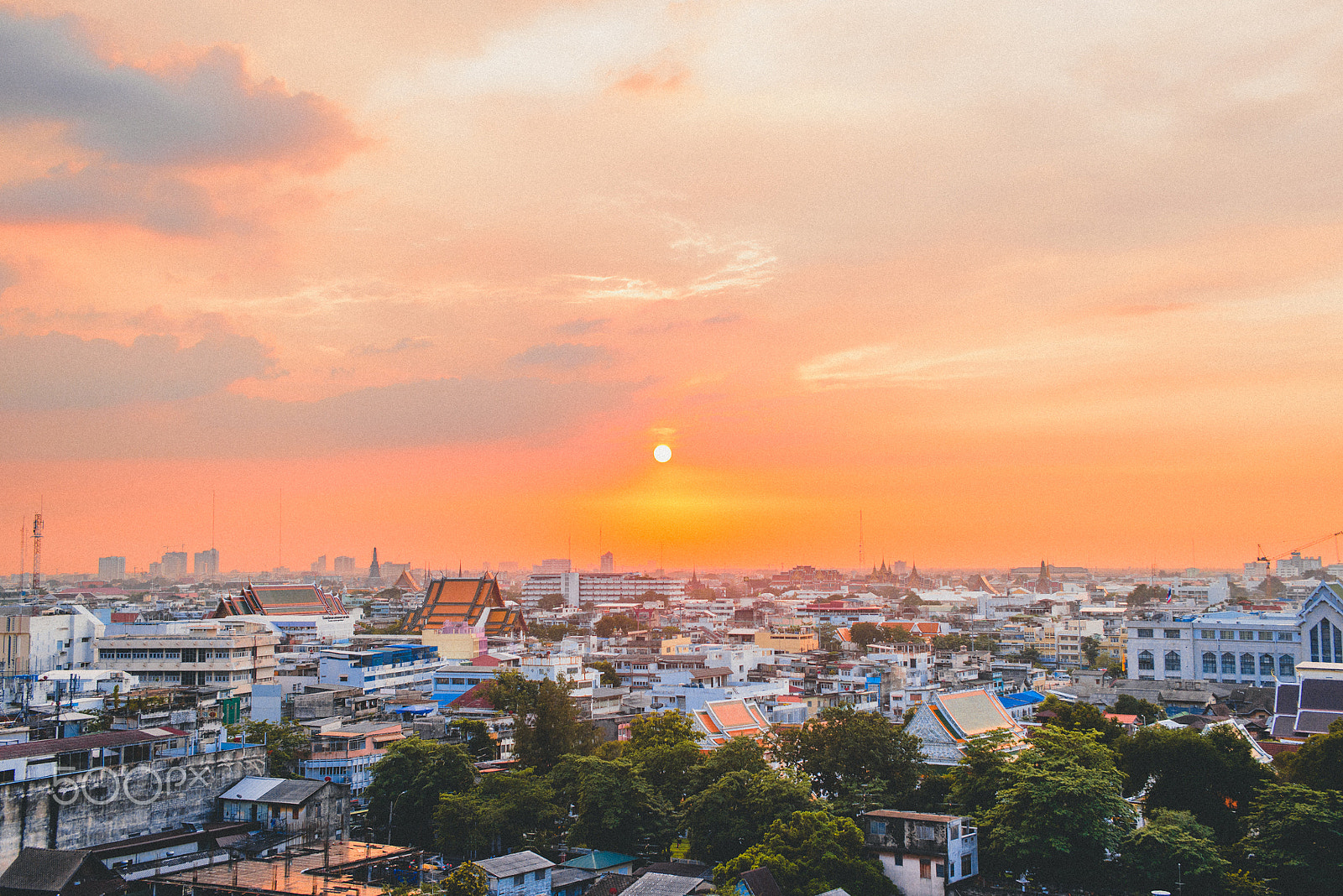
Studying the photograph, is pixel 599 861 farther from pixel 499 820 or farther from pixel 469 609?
pixel 469 609

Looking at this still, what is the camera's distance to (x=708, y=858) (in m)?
26.6

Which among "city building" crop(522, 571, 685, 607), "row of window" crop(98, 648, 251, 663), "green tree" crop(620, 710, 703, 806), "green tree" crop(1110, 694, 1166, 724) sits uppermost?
"row of window" crop(98, 648, 251, 663)

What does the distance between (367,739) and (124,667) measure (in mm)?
17446

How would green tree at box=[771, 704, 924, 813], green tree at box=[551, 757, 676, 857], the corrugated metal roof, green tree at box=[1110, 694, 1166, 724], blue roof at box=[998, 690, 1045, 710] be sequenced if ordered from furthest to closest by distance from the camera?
blue roof at box=[998, 690, 1045, 710] < green tree at box=[1110, 694, 1166, 724] < the corrugated metal roof < green tree at box=[771, 704, 924, 813] < green tree at box=[551, 757, 676, 857]

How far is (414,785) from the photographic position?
31.8m

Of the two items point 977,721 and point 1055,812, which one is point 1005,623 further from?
point 1055,812

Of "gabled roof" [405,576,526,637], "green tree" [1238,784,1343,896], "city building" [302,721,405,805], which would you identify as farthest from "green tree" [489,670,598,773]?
"gabled roof" [405,576,526,637]

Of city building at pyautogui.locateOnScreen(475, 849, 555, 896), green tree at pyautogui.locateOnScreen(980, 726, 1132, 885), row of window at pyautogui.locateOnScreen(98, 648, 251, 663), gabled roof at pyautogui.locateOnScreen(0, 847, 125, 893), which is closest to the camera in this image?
gabled roof at pyautogui.locateOnScreen(0, 847, 125, 893)

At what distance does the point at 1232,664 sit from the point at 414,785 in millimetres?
43768

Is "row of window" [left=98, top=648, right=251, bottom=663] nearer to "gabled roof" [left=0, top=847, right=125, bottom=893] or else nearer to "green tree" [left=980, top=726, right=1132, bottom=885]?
"gabled roof" [left=0, top=847, right=125, bottom=893]

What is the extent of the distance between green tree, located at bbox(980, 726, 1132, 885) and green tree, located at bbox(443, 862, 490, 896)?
38.7ft

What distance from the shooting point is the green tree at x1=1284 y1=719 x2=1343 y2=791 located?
26.9m

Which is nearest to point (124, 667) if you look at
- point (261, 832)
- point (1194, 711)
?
point (261, 832)

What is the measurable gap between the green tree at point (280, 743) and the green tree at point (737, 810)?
1449 cm
